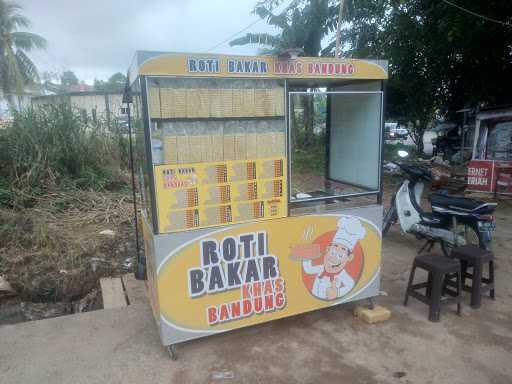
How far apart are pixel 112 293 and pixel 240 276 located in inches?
68.1

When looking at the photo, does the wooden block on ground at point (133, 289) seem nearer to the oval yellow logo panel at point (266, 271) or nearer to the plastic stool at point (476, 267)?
the oval yellow logo panel at point (266, 271)

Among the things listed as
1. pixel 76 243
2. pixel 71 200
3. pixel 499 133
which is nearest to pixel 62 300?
pixel 76 243

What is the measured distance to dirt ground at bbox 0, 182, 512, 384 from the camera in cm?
256

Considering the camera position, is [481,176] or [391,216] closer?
[391,216]

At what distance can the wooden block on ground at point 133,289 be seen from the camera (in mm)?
3709

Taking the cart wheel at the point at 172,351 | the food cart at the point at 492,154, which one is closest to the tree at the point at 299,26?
the food cart at the point at 492,154

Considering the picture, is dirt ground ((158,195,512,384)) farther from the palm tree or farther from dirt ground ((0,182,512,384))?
the palm tree

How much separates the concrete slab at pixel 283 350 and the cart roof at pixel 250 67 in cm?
201

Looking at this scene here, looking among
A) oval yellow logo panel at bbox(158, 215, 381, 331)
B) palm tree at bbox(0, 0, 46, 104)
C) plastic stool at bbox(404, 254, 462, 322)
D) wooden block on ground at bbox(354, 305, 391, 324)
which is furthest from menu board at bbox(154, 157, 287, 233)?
palm tree at bbox(0, 0, 46, 104)

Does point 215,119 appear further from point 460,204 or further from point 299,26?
point 299,26

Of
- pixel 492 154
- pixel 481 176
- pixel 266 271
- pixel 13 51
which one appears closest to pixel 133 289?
pixel 266 271

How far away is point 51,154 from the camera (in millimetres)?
6145

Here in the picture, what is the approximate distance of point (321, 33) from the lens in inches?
536

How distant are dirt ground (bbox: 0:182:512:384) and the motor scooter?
2.94 ft
